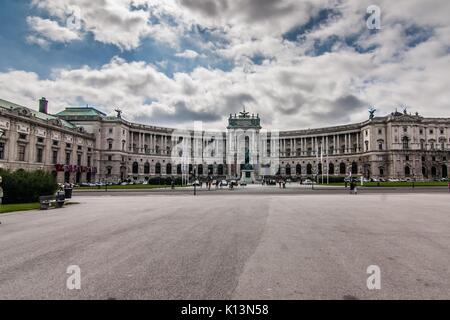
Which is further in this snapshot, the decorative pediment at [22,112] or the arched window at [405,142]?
the arched window at [405,142]

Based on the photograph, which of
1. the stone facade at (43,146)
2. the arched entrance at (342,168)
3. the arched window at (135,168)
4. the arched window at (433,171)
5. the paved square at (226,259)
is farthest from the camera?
the arched entrance at (342,168)

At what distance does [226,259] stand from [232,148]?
11349 centimetres

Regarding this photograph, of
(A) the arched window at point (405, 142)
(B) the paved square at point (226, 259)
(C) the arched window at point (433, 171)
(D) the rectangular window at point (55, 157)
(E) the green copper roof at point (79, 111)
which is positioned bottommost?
(B) the paved square at point (226, 259)

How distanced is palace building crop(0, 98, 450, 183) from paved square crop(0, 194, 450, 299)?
64732 millimetres

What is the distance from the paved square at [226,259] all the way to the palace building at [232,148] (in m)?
64.7

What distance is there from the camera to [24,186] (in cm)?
2302

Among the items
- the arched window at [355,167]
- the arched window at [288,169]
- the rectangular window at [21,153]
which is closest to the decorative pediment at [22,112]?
the rectangular window at [21,153]

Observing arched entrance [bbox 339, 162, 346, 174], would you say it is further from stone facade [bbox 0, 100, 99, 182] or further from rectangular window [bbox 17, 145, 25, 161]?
rectangular window [bbox 17, 145, 25, 161]

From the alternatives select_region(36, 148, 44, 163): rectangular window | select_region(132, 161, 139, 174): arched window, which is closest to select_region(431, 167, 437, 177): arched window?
select_region(132, 161, 139, 174): arched window

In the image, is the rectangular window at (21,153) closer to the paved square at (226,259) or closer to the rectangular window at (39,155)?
the rectangular window at (39,155)

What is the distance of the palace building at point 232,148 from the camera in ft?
258

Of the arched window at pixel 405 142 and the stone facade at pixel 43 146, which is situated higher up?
the arched window at pixel 405 142

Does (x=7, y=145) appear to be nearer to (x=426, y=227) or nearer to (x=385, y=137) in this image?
(x=426, y=227)

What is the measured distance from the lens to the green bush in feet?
73.1
